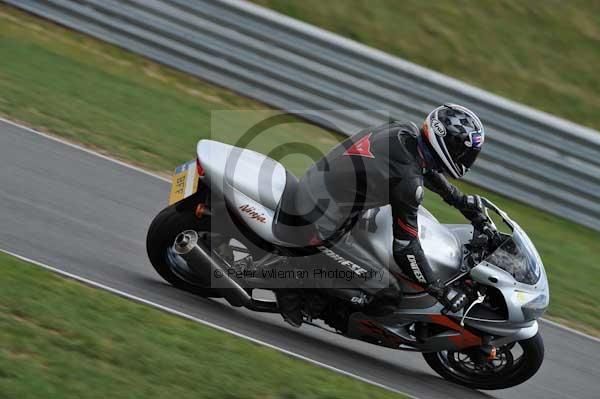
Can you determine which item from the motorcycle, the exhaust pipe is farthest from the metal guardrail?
the exhaust pipe

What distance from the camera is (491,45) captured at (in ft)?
46.4

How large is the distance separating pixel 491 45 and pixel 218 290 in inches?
346

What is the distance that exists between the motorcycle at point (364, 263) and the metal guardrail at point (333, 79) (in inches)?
180

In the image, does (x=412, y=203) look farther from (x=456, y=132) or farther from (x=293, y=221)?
(x=293, y=221)

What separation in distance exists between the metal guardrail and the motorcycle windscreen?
476cm

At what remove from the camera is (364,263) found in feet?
21.3

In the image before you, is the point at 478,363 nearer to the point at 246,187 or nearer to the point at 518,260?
the point at 518,260

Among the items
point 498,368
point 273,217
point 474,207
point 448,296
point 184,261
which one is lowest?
point 498,368

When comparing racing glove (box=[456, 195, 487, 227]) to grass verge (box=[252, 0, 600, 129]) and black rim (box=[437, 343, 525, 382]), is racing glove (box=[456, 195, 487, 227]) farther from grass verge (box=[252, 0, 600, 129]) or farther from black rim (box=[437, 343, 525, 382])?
grass verge (box=[252, 0, 600, 129])

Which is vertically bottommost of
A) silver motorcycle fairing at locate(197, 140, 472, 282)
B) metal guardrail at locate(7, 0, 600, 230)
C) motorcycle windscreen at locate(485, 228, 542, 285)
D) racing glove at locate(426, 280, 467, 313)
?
racing glove at locate(426, 280, 467, 313)

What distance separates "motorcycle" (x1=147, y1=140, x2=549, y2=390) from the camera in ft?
21.2

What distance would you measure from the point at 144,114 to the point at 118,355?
5.97 meters

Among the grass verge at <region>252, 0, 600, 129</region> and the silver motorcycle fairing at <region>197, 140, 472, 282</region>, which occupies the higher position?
the grass verge at <region>252, 0, 600, 129</region>

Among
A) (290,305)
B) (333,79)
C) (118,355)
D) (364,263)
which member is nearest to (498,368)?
(364,263)
